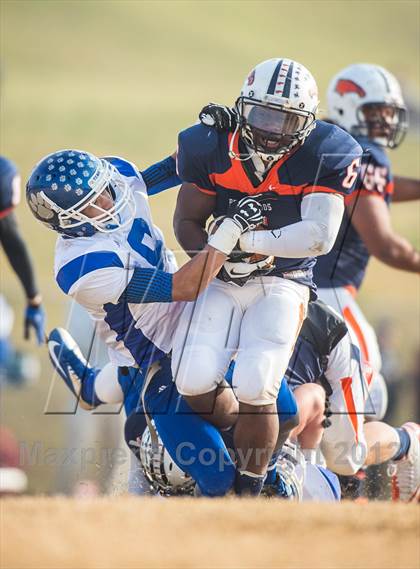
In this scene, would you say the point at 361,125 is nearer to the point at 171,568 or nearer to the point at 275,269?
the point at 275,269

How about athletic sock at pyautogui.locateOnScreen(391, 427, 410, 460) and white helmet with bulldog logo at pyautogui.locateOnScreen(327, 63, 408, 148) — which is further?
white helmet with bulldog logo at pyautogui.locateOnScreen(327, 63, 408, 148)

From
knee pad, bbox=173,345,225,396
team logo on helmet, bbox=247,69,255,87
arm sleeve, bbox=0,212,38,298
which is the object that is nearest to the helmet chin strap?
team logo on helmet, bbox=247,69,255,87

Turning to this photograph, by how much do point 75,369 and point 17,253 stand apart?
229 cm

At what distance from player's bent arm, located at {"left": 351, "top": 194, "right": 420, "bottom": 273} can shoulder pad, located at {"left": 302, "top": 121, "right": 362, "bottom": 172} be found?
6.29 feet

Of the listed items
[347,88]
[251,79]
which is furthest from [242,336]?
[347,88]

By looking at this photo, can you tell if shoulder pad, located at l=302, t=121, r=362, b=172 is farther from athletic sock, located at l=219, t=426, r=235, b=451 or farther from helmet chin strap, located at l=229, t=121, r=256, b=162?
athletic sock, located at l=219, t=426, r=235, b=451

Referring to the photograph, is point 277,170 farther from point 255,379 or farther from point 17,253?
point 17,253

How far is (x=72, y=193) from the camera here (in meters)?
5.42

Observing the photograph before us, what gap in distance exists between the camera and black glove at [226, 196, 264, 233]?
17.3 ft

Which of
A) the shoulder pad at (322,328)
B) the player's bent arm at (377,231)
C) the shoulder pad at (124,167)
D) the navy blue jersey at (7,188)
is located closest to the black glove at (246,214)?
the shoulder pad at (124,167)

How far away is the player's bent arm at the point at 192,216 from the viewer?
5.70 metres

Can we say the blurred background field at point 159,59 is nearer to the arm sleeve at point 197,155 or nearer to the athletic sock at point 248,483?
the arm sleeve at point 197,155

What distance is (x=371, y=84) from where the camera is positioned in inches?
319

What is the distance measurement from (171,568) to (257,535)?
2.23 ft
